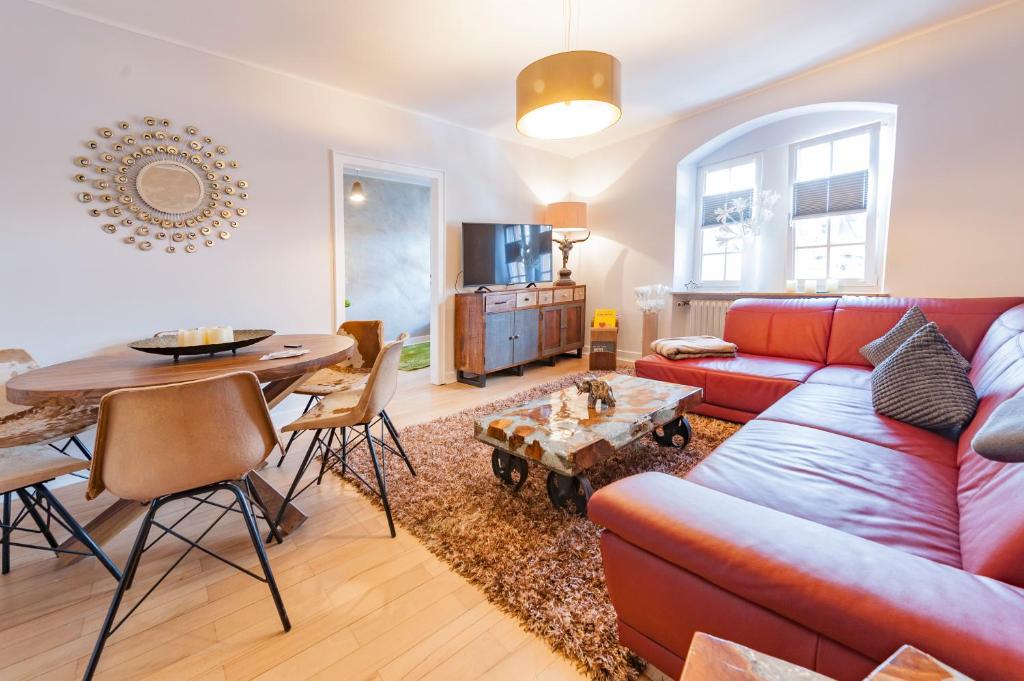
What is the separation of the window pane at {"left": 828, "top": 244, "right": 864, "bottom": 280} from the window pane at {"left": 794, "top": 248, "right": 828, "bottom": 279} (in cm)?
6

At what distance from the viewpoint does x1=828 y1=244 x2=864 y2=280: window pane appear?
3682mm

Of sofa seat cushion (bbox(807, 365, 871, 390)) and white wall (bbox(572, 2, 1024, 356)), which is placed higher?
white wall (bbox(572, 2, 1024, 356))

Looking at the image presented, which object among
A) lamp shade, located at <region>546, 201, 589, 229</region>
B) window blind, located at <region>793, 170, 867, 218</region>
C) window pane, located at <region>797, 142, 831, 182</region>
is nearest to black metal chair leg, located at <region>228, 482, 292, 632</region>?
lamp shade, located at <region>546, 201, 589, 229</region>

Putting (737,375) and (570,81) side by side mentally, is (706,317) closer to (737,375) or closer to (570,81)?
(737,375)

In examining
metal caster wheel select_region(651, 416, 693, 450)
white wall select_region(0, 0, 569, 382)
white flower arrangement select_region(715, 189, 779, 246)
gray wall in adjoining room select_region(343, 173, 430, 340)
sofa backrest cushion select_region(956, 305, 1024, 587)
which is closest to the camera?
sofa backrest cushion select_region(956, 305, 1024, 587)

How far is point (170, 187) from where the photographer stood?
2.72 metres

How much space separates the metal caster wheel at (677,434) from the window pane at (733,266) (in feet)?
8.15

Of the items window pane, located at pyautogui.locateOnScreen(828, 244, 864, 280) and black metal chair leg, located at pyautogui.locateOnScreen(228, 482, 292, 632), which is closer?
black metal chair leg, located at pyautogui.locateOnScreen(228, 482, 292, 632)

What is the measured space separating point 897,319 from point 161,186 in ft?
15.8

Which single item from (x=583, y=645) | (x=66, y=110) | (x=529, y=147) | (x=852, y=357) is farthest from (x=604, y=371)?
(x=66, y=110)

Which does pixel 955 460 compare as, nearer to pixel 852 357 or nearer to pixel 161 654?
pixel 852 357

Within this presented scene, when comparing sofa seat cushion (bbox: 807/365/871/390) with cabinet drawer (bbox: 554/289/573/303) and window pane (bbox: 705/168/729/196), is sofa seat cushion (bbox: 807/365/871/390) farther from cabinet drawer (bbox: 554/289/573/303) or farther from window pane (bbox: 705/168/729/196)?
cabinet drawer (bbox: 554/289/573/303)

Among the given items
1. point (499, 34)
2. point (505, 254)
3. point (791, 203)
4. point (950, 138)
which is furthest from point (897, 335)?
point (505, 254)

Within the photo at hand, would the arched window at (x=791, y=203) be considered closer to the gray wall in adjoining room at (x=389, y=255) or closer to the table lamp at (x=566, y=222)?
the table lamp at (x=566, y=222)
